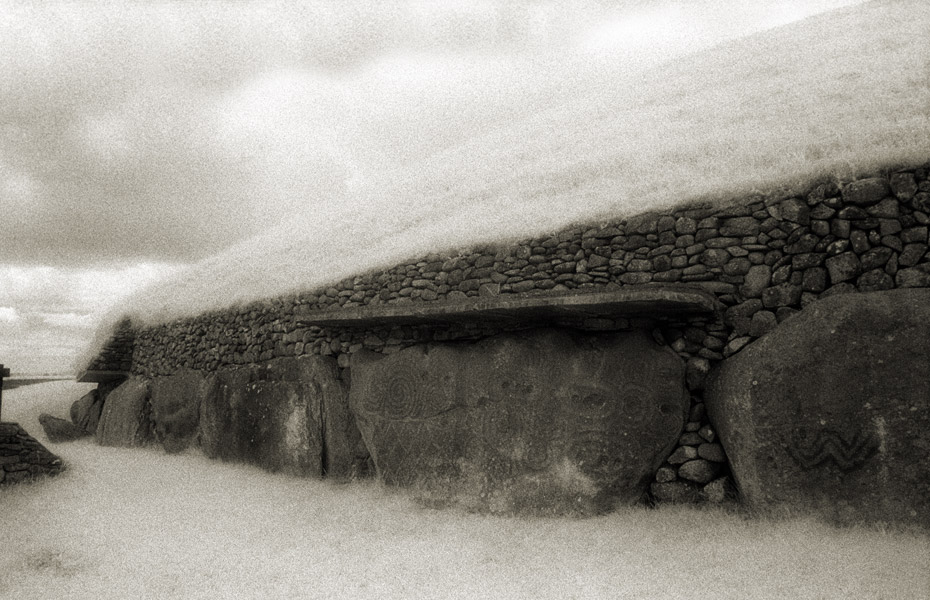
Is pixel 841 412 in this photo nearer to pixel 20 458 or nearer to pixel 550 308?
pixel 550 308

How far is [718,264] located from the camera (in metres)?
6.94

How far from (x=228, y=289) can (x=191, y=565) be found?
29.2ft

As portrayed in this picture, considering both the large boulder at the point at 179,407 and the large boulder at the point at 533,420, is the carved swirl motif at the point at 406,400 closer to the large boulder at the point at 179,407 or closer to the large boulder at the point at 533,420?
the large boulder at the point at 533,420

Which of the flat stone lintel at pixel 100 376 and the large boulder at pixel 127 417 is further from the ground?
the flat stone lintel at pixel 100 376

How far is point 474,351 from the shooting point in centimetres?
807

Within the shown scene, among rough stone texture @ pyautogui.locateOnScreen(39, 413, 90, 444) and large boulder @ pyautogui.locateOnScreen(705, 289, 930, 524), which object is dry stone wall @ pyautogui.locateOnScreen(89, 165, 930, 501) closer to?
large boulder @ pyautogui.locateOnScreen(705, 289, 930, 524)

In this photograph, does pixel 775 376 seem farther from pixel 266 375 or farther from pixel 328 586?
pixel 266 375

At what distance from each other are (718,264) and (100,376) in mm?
16535

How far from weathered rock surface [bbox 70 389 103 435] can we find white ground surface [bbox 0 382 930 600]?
8630 mm

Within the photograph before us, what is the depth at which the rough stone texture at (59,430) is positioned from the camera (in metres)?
16.2

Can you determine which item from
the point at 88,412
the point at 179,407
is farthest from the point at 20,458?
the point at 88,412

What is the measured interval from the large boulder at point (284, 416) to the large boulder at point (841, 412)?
580 cm

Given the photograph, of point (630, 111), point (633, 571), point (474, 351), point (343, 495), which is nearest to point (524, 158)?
point (630, 111)

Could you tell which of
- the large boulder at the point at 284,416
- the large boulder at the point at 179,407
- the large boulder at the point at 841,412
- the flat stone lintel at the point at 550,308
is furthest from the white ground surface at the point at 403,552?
the large boulder at the point at 179,407
